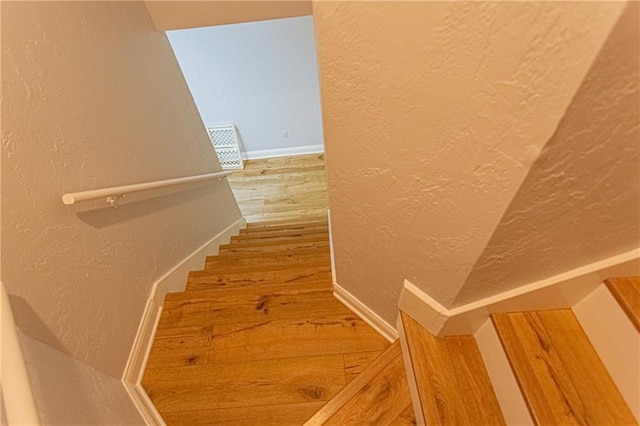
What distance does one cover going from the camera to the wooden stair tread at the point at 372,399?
42.8 inches

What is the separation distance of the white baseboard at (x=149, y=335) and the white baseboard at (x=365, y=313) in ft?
2.70

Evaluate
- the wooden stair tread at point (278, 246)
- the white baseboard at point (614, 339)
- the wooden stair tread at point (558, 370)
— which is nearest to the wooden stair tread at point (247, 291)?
the wooden stair tread at point (278, 246)

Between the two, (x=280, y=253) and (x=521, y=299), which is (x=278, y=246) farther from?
(x=521, y=299)

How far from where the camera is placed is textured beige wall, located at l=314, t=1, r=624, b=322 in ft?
1.52

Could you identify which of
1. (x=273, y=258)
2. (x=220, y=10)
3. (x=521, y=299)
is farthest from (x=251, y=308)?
(x=220, y=10)

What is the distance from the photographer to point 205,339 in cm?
138

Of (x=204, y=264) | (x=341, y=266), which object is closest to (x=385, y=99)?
(x=341, y=266)

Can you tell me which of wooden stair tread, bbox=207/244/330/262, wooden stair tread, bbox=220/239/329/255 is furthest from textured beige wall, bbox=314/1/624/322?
wooden stair tread, bbox=220/239/329/255

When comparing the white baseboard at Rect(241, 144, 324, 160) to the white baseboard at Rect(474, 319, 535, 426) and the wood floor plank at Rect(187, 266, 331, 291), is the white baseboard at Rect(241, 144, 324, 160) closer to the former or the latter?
the wood floor plank at Rect(187, 266, 331, 291)

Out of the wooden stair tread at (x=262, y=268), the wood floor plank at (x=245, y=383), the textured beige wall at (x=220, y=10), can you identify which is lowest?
the wooden stair tread at (x=262, y=268)

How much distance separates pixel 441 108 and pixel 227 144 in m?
4.66

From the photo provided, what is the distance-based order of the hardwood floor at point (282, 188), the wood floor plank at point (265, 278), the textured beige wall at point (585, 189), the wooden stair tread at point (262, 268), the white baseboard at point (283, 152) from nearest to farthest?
the textured beige wall at point (585, 189) → the wood floor plank at point (265, 278) → the wooden stair tread at point (262, 268) → the hardwood floor at point (282, 188) → the white baseboard at point (283, 152)

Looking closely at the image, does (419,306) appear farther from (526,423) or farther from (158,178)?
(158,178)

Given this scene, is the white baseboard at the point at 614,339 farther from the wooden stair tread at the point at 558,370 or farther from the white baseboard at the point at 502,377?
the white baseboard at the point at 502,377
